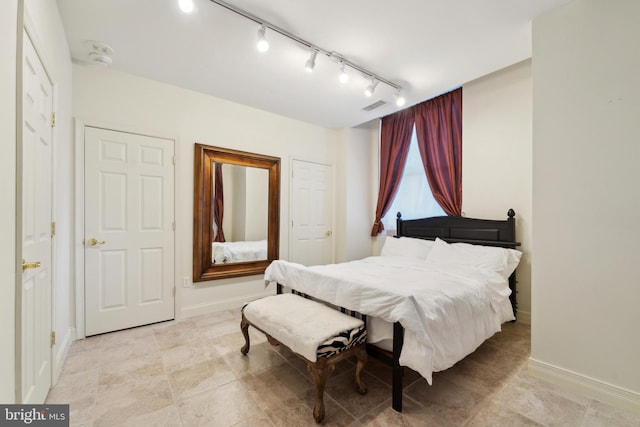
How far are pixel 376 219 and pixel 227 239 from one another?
2.43 metres

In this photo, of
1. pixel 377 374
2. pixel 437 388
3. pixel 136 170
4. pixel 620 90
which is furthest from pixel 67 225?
pixel 620 90

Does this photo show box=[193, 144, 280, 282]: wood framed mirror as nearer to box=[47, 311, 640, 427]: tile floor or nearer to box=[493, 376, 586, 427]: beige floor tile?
box=[47, 311, 640, 427]: tile floor

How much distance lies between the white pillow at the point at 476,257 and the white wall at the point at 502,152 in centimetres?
41

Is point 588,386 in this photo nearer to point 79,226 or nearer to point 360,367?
point 360,367

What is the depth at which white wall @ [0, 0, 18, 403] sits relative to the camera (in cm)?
108

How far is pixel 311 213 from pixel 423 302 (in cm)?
275

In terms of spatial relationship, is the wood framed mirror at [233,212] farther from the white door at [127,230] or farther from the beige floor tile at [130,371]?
the beige floor tile at [130,371]

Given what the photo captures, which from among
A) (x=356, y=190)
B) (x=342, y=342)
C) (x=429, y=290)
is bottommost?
(x=342, y=342)

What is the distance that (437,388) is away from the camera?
73.2 inches

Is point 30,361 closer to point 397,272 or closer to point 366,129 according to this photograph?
point 397,272

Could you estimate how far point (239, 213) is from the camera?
11.8ft

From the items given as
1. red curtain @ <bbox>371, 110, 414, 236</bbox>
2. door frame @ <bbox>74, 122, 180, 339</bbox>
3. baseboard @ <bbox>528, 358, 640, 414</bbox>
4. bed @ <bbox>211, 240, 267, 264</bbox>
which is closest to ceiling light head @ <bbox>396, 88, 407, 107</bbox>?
red curtain @ <bbox>371, 110, 414, 236</bbox>

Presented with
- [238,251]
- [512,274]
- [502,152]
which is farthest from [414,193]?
[238,251]

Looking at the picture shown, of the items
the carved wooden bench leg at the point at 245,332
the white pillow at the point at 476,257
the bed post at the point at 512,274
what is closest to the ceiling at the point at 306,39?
the bed post at the point at 512,274
